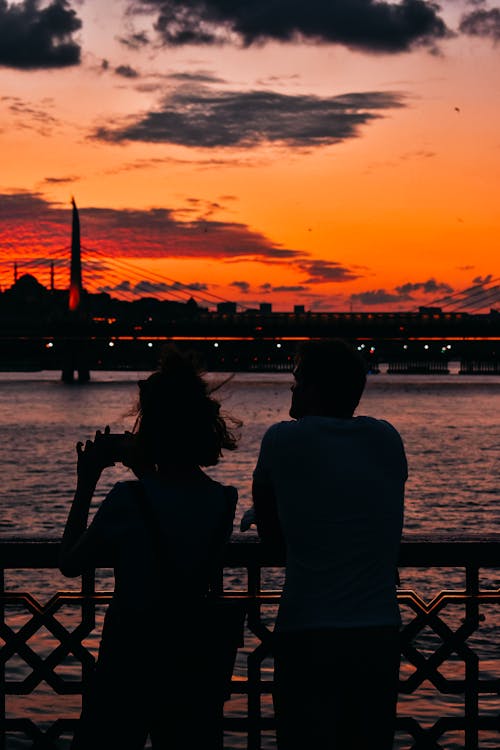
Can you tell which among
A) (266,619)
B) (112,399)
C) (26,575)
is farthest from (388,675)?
(112,399)

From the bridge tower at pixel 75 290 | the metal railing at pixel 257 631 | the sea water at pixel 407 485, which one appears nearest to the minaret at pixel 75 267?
the bridge tower at pixel 75 290

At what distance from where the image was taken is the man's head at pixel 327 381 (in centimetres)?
330

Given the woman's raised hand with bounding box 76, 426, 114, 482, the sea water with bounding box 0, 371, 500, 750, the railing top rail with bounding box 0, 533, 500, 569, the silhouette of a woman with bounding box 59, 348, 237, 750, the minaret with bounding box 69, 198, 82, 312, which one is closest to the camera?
the silhouette of a woman with bounding box 59, 348, 237, 750

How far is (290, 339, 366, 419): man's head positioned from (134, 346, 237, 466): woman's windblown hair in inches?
12.0

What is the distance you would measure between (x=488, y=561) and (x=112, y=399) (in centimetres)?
10361

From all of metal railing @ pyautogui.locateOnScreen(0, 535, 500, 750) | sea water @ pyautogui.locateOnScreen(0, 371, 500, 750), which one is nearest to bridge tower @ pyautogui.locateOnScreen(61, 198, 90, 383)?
sea water @ pyautogui.locateOnScreen(0, 371, 500, 750)

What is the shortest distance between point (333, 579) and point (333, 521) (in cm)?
15

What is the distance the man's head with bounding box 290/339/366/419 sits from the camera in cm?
330

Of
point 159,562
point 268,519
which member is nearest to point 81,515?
point 159,562

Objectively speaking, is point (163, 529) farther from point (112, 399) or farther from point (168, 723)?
point (112, 399)

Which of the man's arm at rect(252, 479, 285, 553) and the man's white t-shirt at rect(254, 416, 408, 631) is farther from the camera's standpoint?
the man's arm at rect(252, 479, 285, 553)

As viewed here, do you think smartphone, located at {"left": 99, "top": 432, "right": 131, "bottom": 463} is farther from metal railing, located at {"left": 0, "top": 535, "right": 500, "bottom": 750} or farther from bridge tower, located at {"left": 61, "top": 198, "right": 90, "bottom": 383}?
bridge tower, located at {"left": 61, "top": 198, "right": 90, "bottom": 383}

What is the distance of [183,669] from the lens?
3.00 m

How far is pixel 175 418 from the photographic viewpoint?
122 inches
